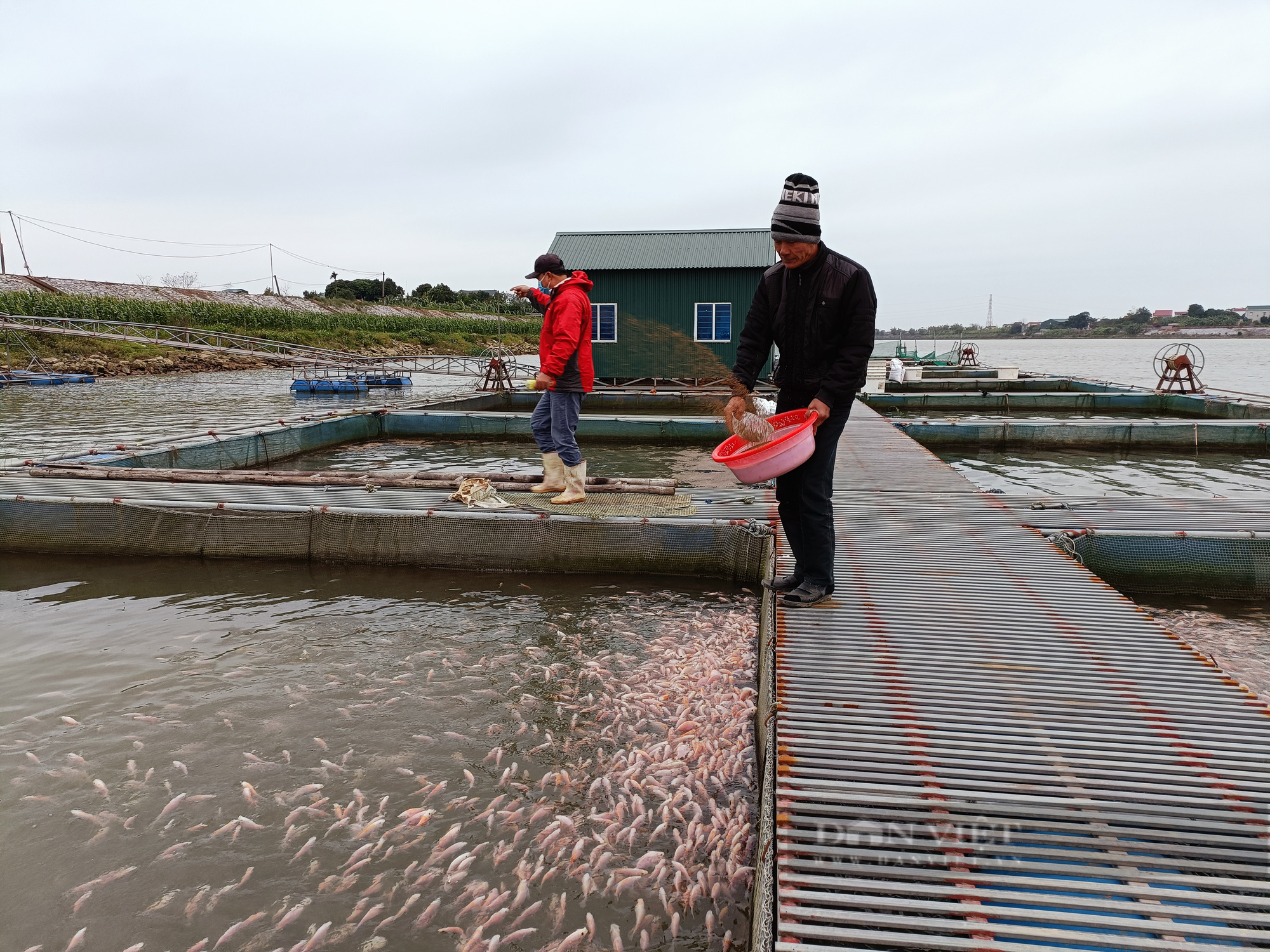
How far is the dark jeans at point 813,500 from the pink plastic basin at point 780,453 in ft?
0.26

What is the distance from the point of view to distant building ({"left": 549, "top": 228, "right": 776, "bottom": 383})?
23234mm

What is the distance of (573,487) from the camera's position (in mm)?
7527

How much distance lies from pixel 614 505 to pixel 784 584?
2.91 metres

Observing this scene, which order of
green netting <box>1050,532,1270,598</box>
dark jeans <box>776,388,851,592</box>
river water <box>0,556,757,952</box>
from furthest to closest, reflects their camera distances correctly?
green netting <box>1050,532,1270,598</box> → dark jeans <box>776,388,851,592</box> → river water <box>0,556,757,952</box>

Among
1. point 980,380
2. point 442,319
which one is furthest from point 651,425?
point 442,319

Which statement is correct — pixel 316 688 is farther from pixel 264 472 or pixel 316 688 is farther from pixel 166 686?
pixel 264 472

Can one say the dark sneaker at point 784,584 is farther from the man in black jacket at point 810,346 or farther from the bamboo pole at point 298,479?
the bamboo pole at point 298,479

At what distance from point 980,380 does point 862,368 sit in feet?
89.8

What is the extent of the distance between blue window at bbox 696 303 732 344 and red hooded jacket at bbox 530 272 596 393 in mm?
16939

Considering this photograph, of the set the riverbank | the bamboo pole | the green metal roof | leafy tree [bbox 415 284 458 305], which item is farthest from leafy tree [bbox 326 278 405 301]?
the bamboo pole

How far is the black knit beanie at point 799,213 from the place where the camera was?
3.89 metres

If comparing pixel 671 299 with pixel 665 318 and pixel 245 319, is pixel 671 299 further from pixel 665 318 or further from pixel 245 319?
pixel 245 319

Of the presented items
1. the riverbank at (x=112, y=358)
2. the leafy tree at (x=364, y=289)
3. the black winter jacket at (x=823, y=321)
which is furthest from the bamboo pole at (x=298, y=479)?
the leafy tree at (x=364, y=289)

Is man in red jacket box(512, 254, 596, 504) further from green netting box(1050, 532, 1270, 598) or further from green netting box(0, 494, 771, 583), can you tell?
green netting box(1050, 532, 1270, 598)
